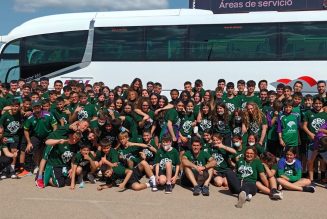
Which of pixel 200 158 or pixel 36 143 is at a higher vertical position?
pixel 36 143

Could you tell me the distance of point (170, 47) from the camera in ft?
35.9

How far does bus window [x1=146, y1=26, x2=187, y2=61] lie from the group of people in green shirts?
3.00 m

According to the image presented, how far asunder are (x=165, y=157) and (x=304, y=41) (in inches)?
213

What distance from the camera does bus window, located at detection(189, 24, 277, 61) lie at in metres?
10.2

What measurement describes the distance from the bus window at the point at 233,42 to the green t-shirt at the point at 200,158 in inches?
175

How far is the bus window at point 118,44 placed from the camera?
36.6 feet

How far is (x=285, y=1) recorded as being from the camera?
1750 centimetres

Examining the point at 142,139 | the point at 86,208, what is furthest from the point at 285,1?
the point at 86,208

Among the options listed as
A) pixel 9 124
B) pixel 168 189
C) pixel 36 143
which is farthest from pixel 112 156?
pixel 9 124

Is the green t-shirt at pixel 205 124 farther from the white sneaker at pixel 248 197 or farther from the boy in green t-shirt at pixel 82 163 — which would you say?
the boy in green t-shirt at pixel 82 163

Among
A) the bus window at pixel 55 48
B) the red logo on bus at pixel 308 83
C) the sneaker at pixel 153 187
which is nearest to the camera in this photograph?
the sneaker at pixel 153 187

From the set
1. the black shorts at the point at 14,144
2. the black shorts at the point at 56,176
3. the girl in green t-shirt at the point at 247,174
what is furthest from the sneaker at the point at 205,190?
the black shorts at the point at 14,144

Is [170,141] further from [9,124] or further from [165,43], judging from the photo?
[165,43]

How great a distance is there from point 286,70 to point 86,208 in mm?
6626
